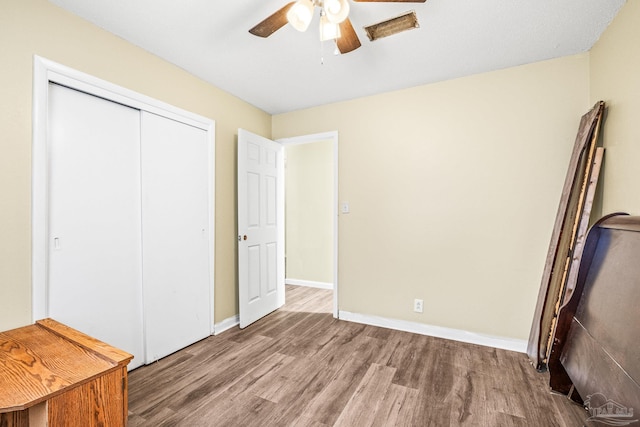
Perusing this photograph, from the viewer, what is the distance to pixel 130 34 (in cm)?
197

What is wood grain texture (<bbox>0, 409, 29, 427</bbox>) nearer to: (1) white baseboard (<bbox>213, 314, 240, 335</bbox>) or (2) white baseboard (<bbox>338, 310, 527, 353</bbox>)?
(1) white baseboard (<bbox>213, 314, 240, 335</bbox>)

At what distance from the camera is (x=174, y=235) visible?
240cm

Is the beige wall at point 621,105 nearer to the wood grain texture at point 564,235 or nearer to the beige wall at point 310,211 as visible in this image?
the wood grain texture at point 564,235

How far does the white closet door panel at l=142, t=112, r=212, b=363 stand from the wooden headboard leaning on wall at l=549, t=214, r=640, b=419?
2770 mm

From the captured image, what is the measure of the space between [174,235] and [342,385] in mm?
1793

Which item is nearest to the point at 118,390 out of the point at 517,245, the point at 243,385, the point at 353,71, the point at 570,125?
the point at 243,385

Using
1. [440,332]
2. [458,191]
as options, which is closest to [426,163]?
[458,191]

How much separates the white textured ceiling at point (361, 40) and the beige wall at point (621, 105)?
0.45 ft

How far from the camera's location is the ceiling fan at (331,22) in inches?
52.9

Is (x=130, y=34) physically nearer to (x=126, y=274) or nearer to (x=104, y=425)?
(x=126, y=274)

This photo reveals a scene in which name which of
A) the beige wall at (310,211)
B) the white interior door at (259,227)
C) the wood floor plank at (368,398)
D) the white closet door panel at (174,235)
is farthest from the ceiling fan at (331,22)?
the beige wall at (310,211)

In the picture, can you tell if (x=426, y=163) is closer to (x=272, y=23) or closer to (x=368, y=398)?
(x=272, y=23)

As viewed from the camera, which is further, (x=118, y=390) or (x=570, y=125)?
(x=570, y=125)

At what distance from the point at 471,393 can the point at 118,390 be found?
79.8 inches
